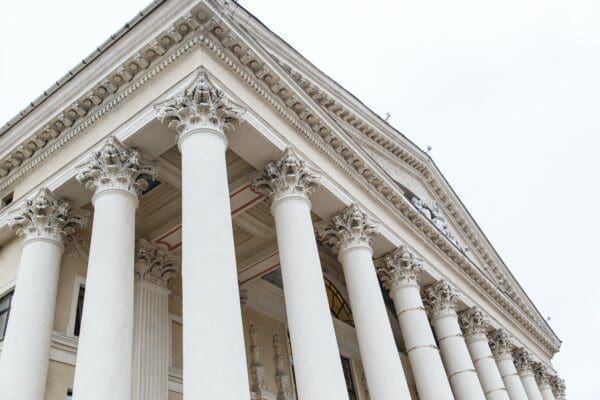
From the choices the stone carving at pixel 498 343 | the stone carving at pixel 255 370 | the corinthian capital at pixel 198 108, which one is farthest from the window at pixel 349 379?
the corinthian capital at pixel 198 108

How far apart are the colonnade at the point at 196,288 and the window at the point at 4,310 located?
138 cm

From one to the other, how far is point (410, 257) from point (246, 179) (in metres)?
5.16

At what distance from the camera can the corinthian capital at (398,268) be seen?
47.1 ft

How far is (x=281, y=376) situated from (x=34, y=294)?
6881 mm

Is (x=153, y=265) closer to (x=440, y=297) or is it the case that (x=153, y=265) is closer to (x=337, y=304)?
(x=337, y=304)

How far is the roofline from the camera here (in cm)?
1042

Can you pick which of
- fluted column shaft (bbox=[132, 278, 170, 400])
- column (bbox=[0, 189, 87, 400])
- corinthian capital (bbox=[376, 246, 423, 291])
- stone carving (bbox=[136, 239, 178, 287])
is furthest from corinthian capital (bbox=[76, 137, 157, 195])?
corinthian capital (bbox=[376, 246, 423, 291])

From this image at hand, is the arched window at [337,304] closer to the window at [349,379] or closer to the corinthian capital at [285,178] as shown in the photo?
the window at [349,379]

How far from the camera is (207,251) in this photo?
7859mm

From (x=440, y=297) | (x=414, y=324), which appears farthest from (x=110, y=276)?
(x=440, y=297)

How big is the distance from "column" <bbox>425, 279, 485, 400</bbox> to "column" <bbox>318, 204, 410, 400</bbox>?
4.13 metres

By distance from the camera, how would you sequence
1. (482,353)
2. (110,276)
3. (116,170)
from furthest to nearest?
(482,353)
(116,170)
(110,276)

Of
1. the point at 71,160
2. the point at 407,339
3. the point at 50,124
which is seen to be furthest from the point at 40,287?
the point at 407,339

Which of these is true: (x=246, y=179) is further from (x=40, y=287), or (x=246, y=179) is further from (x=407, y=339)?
(x=407, y=339)
